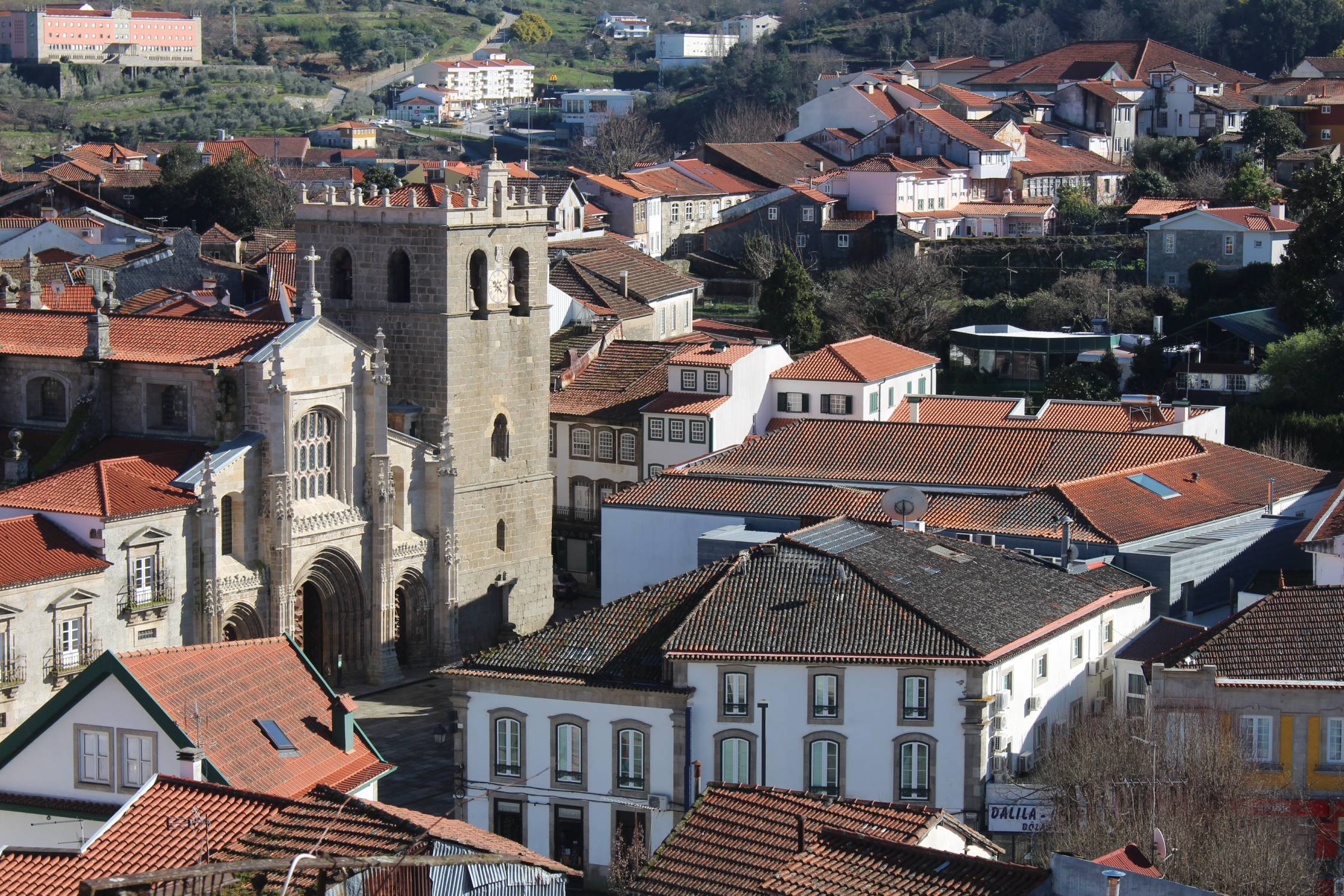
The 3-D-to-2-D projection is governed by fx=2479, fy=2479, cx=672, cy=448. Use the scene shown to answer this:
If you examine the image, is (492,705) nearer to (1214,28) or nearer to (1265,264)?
(1265,264)

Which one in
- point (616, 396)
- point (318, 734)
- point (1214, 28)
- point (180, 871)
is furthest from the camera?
point (1214, 28)

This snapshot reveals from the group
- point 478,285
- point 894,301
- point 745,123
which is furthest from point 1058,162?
point 478,285

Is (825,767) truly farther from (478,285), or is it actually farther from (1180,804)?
(478,285)

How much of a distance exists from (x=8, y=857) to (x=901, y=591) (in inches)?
914

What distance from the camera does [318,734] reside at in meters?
37.7

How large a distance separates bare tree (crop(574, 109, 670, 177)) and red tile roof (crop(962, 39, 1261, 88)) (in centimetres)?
2092

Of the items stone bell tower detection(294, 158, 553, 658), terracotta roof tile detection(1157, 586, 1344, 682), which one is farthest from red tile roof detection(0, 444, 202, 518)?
terracotta roof tile detection(1157, 586, 1344, 682)

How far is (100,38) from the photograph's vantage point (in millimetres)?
197250

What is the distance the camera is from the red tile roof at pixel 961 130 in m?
118

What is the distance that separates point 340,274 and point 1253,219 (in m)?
43.9

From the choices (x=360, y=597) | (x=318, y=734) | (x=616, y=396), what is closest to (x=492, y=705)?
(x=318, y=734)

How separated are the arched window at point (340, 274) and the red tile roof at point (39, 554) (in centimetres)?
1407

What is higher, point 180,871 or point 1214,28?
point 1214,28

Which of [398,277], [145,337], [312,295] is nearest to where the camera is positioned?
[312,295]
